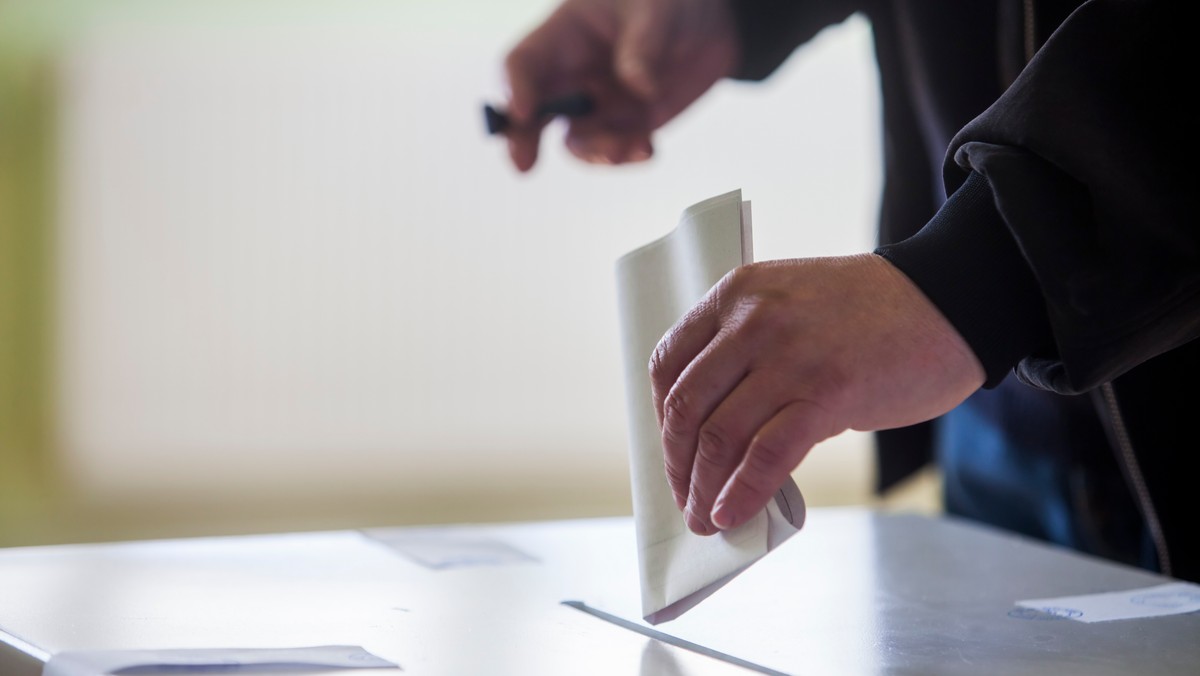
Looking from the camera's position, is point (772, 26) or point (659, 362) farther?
point (772, 26)

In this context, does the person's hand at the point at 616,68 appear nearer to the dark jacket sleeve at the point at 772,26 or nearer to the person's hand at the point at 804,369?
the dark jacket sleeve at the point at 772,26

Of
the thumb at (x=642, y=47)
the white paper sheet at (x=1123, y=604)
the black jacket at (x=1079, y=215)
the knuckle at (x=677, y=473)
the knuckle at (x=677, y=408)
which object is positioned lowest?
the white paper sheet at (x=1123, y=604)

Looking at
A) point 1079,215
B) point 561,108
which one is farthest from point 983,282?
point 561,108

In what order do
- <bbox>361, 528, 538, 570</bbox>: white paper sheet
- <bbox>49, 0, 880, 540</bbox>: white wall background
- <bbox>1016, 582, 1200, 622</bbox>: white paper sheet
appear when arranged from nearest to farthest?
1. <bbox>1016, 582, 1200, 622</bbox>: white paper sheet
2. <bbox>361, 528, 538, 570</bbox>: white paper sheet
3. <bbox>49, 0, 880, 540</bbox>: white wall background

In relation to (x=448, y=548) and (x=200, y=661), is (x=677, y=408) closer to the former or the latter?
(x=200, y=661)

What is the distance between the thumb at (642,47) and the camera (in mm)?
1051

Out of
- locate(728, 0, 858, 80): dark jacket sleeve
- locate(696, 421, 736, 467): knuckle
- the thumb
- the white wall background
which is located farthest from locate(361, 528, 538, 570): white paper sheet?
the white wall background

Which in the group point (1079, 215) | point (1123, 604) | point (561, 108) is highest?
point (561, 108)

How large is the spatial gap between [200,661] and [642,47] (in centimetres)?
73

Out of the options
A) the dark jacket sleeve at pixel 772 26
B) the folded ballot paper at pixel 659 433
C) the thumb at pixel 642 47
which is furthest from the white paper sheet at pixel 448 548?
the dark jacket sleeve at pixel 772 26

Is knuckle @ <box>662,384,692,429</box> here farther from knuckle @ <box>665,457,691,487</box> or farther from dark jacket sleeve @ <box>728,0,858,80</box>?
dark jacket sleeve @ <box>728,0,858,80</box>

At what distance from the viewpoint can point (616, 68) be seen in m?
1.08

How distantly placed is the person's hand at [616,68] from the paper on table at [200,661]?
0.60 meters

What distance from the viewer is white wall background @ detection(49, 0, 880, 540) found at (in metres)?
2.83
